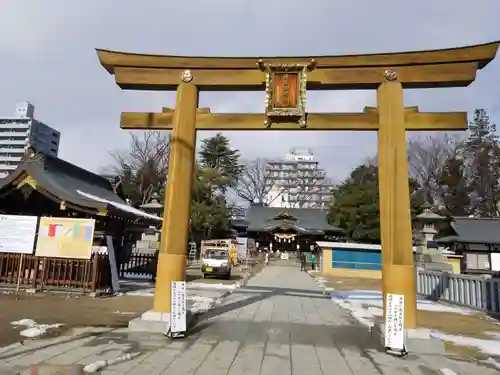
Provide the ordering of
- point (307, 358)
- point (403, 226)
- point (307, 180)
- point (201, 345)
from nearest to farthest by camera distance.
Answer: point (307, 358)
point (201, 345)
point (403, 226)
point (307, 180)

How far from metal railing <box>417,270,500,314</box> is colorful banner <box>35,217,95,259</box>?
568 inches

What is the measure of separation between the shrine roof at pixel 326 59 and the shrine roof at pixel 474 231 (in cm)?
2781

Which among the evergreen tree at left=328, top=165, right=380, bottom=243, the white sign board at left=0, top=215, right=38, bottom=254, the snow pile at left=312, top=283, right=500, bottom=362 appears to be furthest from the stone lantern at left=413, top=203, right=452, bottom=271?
the white sign board at left=0, top=215, right=38, bottom=254

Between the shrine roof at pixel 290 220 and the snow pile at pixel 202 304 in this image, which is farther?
the shrine roof at pixel 290 220

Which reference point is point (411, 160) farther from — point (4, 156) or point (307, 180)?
point (4, 156)

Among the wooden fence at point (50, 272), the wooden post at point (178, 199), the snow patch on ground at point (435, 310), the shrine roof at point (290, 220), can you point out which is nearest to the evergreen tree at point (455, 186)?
the shrine roof at point (290, 220)

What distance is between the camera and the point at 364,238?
3744cm

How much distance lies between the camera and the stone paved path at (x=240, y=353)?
5594 mm

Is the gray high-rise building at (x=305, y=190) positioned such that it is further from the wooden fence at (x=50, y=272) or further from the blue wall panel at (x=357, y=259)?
the wooden fence at (x=50, y=272)

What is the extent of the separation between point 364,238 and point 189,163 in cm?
3196

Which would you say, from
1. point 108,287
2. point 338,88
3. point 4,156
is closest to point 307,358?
point 338,88

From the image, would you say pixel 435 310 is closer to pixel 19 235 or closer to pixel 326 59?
pixel 326 59

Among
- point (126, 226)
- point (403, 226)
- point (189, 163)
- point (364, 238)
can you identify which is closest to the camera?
point (403, 226)

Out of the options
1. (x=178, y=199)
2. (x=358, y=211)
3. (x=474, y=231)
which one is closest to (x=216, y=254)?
(x=178, y=199)
